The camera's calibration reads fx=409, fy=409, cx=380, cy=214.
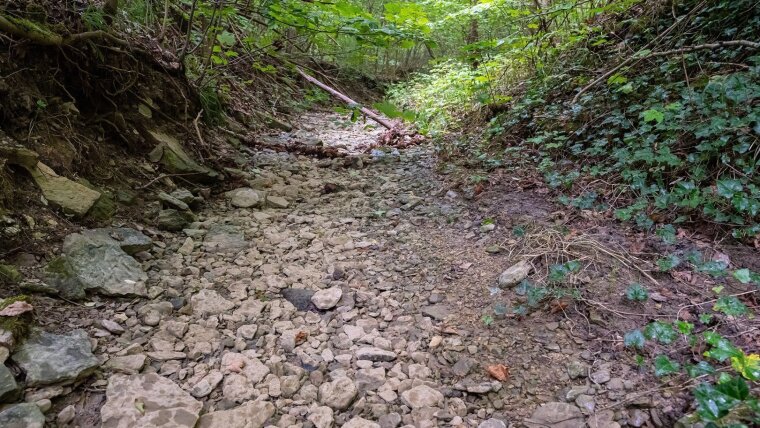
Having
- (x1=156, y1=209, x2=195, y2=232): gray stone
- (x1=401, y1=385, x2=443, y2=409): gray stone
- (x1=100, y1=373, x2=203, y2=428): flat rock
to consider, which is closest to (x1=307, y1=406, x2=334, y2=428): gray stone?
(x1=401, y1=385, x2=443, y2=409): gray stone

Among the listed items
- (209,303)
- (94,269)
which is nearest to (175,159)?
(94,269)

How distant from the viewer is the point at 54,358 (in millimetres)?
1574

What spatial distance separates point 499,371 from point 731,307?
97 cm

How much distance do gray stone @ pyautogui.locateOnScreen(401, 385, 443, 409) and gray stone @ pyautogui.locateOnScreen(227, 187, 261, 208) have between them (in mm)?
2323

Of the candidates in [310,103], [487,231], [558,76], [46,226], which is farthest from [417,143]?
[46,226]

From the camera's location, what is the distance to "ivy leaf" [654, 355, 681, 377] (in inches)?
58.8

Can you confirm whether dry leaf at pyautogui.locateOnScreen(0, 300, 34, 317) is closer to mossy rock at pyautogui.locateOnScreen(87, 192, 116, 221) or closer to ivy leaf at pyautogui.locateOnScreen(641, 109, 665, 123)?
mossy rock at pyautogui.locateOnScreen(87, 192, 116, 221)

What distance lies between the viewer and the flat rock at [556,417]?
1480 mm

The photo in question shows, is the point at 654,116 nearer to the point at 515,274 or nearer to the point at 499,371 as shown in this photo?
the point at 515,274

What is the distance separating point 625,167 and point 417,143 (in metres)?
3.05

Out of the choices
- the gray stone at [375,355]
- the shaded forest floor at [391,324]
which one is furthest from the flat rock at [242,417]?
the gray stone at [375,355]

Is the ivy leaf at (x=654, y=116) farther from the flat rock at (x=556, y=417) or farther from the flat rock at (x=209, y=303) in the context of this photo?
the flat rock at (x=209, y=303)

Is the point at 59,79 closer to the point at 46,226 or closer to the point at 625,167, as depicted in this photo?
the point at 46,226

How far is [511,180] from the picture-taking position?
11.5 ft
